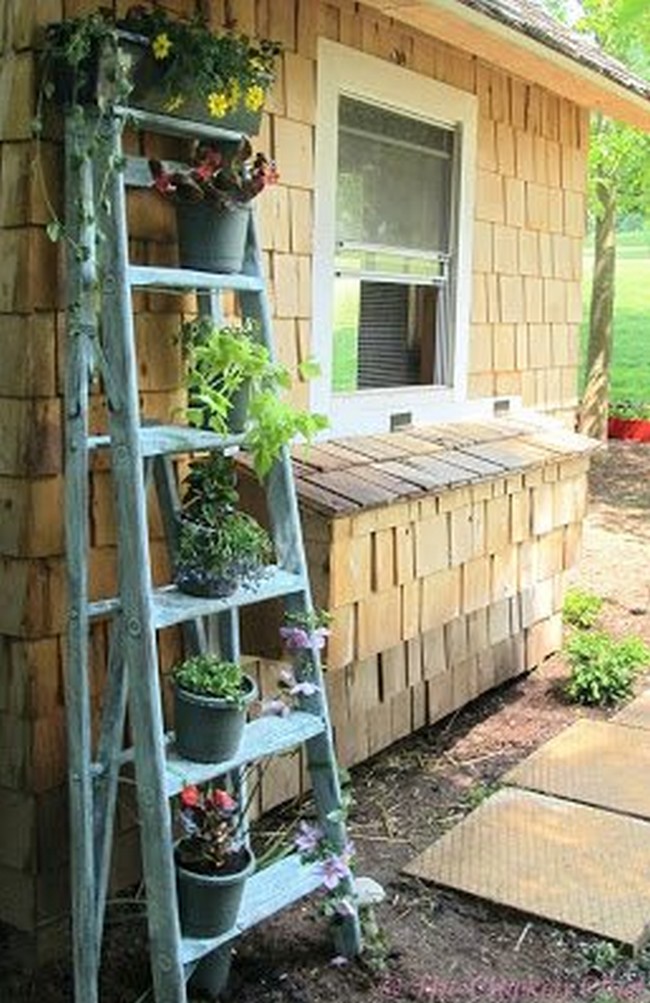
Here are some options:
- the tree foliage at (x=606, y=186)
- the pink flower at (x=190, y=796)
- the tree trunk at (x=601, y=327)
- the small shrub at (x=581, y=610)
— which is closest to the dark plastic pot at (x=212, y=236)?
the pink flower at (x=190, y=796)

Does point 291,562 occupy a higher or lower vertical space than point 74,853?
higher

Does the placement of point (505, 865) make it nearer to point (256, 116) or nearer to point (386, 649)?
point (386, 649)

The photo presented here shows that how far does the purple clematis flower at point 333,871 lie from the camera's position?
293 cm

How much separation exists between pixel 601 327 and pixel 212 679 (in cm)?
1061

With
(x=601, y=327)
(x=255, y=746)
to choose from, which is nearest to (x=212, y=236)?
(x=255, y=746)

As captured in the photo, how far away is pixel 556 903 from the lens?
11.1 ft

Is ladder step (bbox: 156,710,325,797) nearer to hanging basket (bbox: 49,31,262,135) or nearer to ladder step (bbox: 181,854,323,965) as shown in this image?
ladder step (bbox: 181,854,323,965)

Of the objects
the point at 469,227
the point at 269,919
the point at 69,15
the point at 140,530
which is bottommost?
the point at 269,919

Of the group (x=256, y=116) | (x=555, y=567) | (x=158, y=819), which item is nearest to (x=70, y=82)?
(x=256, y=116)

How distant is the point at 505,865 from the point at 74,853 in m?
1.47

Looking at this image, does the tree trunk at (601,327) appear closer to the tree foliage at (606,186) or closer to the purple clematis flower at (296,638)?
the tree foliage at (606,186)

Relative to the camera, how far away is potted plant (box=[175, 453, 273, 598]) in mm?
2848

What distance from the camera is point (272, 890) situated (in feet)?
9.70

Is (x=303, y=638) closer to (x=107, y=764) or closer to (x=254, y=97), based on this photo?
(x=107, y=764)
